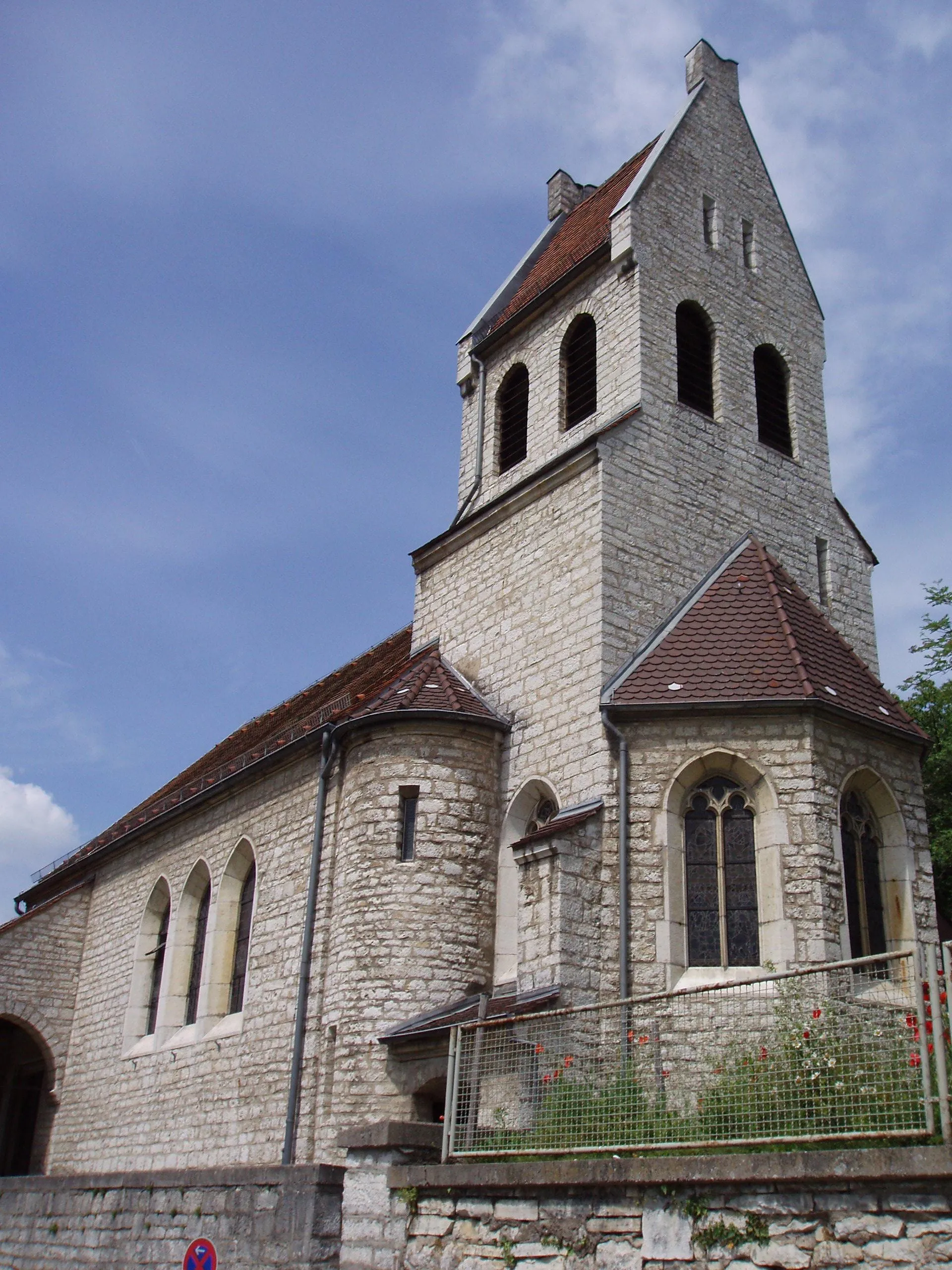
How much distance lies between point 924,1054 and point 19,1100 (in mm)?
20347

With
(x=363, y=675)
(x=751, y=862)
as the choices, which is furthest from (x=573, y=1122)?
(x=363, y=675)

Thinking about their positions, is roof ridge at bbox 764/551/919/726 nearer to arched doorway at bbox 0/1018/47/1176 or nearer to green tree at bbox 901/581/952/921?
green tree at bbox 901/581/952/921

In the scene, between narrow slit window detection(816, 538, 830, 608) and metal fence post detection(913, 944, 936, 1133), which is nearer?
metal fence post detection(913, 944, 936, 1133)

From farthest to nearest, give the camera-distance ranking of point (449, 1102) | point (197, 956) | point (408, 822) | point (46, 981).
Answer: point (46, 981)
point (197, 956)
point (408, 822)
point (449, 1102)

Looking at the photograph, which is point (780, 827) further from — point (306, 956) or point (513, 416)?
point (513, 416)

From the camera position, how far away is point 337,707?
17.0 m

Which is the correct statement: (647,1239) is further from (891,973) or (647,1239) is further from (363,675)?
(363,675)

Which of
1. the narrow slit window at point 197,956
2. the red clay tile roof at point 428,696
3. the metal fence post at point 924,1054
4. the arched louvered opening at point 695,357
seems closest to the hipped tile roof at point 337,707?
the red clay tile roof at point 428,696

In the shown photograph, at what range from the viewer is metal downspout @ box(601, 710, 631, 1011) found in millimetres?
12180

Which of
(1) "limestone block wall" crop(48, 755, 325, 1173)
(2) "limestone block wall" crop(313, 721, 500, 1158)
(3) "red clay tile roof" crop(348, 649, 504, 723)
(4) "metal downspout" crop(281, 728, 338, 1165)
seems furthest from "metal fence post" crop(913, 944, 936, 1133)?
(1) "limestone block wall" crop(48, 755, 325, 1173)

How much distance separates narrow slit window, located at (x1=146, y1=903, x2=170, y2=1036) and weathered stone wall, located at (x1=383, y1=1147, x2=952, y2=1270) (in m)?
11.3

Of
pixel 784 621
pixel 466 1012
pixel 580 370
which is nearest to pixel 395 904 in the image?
pixel 466 1012

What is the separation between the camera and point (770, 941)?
39.7ft

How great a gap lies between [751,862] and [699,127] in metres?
12.2
